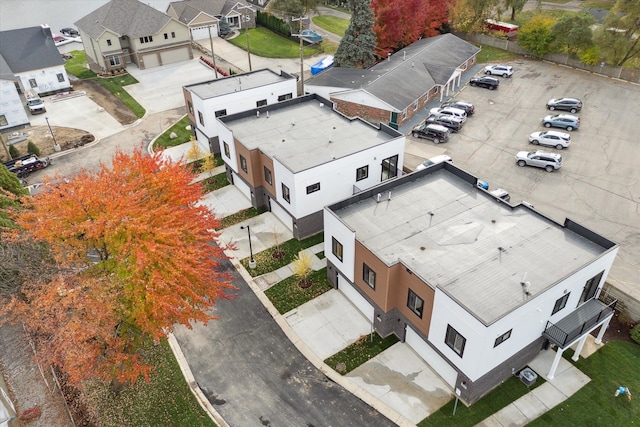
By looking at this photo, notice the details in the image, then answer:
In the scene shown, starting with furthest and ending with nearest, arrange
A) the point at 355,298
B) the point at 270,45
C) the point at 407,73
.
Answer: the point at 270,45 → the point at 407,73 → the point at 355,298

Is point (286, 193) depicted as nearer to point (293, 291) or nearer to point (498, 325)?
point (293, 291)

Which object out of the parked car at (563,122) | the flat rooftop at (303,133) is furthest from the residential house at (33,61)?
the parked car at (563,122)

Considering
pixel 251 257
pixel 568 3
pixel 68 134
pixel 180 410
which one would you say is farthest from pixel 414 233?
pixel 568 3

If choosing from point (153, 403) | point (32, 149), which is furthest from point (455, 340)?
point (32, 149)

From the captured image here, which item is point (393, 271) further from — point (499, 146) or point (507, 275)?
point (499, 146)

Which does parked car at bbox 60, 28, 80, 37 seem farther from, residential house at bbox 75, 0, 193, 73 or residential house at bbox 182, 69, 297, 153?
residential house at bbox 182, 69, 297, 153

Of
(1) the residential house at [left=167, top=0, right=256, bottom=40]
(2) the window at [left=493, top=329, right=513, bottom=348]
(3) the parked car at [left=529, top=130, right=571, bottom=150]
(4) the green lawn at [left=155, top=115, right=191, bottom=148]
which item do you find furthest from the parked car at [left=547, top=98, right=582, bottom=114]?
(1) the residential house at [left=167, top=0, right=256, bottom=40]
